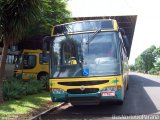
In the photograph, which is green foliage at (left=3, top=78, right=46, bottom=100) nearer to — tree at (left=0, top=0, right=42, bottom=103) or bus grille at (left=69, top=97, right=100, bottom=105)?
tree at (left=0, top=0, right=42, bottom=103)

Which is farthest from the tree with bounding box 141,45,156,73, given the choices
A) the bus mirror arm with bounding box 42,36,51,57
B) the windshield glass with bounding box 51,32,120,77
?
the windshield glass with bounding box 51,32,120,77

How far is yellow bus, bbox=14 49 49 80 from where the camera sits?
2325cm

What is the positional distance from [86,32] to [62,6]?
35.5ft

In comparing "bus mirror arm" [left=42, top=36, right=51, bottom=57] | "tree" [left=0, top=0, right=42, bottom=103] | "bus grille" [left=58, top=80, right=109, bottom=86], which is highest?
"tree" [left=0, top=0, right=42, bottom=103]

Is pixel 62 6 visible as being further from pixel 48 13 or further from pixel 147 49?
pixel 147 49

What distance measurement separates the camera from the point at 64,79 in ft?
→ 37.4

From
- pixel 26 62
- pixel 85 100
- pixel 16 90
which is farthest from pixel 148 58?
pixel 85 100

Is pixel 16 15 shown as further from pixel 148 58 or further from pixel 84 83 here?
pixel 148 58

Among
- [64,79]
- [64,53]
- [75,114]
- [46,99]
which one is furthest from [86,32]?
[46,99]

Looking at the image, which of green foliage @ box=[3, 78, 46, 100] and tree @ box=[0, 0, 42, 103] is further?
green foliage @ box=[3, 78, 46, 100]

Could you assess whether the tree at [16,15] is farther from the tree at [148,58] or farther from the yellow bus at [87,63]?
the tree at [148,58]

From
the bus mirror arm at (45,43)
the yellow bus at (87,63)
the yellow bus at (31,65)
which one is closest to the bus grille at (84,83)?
the yellow bus at (87,63)

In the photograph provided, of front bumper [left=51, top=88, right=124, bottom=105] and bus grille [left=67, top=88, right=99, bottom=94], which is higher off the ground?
bus grille [left=67, top=88, right=99, bottom=94]

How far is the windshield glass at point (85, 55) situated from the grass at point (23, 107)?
1.54m
